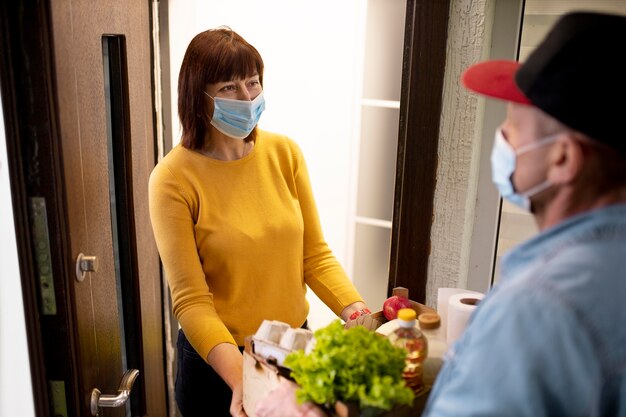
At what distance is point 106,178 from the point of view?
58.9 inches

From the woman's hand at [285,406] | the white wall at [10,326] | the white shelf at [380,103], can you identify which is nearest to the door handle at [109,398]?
the white wall at [10,326]

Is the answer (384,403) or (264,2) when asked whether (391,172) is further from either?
(384,403)

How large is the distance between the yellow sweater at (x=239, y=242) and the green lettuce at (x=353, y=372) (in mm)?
494

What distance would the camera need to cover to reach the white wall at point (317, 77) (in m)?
2.71

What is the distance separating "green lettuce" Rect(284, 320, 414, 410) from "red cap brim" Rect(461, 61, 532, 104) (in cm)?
40

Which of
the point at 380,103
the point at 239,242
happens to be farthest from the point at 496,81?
the point at 380,103

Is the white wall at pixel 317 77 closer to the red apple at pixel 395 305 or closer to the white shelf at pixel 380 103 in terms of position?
the white shelf at pixel 380 103

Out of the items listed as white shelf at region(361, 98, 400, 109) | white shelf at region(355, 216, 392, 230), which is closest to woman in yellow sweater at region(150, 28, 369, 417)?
white shelf at region(361, 98, 400, 109)

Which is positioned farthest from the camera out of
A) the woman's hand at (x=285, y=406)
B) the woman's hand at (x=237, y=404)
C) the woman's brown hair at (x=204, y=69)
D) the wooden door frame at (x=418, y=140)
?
the woman's brown hair at (x=204, y=69)

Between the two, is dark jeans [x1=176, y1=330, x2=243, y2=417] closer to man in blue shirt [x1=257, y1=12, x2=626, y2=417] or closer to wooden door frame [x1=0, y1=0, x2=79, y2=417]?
wooden door frame [x1=0, y1=0, x2=79, y2=417]

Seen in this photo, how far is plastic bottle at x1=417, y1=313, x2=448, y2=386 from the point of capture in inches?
41.8

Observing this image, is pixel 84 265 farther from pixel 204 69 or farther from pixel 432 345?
pixel 432 345

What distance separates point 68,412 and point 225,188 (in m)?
0.60

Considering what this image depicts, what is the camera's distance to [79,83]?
4.24ft
